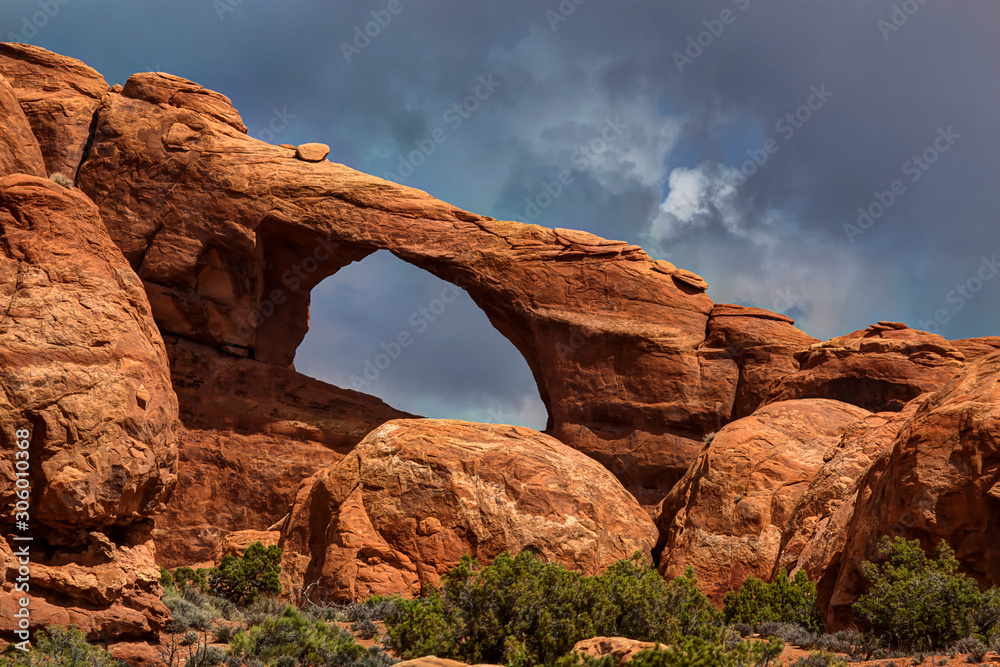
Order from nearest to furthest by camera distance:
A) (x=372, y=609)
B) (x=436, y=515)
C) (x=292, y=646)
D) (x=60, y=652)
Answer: (x=60, y=652) < (x=292, y=646) < (x=372, y=609) < (x=436, y=515)


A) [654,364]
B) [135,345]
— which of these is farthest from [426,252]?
[135,345]

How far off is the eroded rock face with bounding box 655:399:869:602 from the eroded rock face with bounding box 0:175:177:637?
438 inches

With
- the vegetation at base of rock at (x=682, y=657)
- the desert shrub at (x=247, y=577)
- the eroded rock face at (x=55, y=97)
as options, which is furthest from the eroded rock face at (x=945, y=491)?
the eroded rock face at (x=55, y=97)

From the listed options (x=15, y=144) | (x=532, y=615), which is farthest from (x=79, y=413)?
(x=532, y=615)

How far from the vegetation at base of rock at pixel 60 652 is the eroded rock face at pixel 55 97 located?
889 inches

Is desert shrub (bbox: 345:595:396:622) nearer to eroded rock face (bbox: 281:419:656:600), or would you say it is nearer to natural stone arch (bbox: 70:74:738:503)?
eroded rock face (bbox: 281:419:656:600)

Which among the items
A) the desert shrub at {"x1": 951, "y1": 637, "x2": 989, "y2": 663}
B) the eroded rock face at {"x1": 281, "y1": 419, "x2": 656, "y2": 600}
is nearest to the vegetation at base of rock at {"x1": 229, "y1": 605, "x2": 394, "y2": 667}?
the eroded rock face at {"x1": 281, "y1": 419, "x2": 656, "y2": 600}

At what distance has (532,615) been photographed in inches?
397

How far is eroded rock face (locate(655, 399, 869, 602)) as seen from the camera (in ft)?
58.3

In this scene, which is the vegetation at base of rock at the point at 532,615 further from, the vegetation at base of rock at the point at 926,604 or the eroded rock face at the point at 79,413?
the eroded rock face at the point at 79,413

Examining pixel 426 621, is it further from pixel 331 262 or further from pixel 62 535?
pixel 331 262

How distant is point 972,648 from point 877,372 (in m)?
17.9

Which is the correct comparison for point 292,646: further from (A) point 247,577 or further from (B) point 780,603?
(B) point 780,603

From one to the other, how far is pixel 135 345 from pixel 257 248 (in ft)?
57.7
